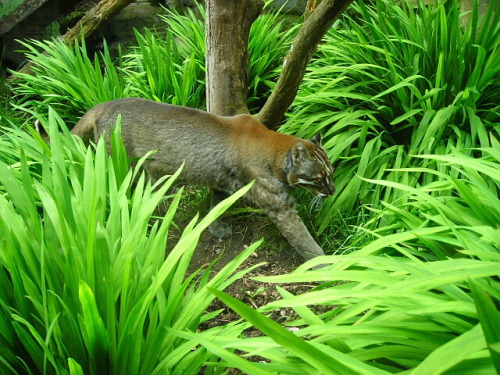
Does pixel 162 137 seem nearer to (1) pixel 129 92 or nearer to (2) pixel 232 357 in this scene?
(1) pixel 129 92

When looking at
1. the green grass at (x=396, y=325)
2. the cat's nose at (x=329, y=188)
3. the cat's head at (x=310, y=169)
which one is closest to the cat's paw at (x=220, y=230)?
the cat's head at (x=310, y=169)

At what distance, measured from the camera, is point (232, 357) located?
5.56 feet

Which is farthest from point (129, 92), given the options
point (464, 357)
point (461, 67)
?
point (464, 357)

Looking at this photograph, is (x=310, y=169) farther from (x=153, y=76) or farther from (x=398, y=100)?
(x=153, y=76)

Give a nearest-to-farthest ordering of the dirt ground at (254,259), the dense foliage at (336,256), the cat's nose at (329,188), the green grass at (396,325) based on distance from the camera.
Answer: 1. the green grass at (396,325)
2. the dense foliage at (336,256)
3. the dirt ground at (254,259)
4. the cat's nose at (329,188)

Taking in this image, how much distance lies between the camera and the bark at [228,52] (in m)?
4.66

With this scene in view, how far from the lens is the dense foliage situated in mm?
1836

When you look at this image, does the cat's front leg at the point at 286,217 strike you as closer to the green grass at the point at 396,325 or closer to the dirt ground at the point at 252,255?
the dirt ground at the point at 252,255

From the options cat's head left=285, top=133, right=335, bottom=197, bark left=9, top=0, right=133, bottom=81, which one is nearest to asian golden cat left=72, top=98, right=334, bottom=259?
cat's head left=285, top=133, right=335, bottom=197

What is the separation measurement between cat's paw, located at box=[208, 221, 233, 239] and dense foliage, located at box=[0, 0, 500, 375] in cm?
76

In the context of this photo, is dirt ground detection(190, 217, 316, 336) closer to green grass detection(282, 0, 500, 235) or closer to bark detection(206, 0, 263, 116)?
green grass detection(282, 0, 500, 235)

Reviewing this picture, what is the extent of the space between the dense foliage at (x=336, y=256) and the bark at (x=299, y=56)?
0.85ft

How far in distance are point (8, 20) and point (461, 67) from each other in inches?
262

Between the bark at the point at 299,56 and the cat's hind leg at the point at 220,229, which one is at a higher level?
the bark at the point at 299,56
